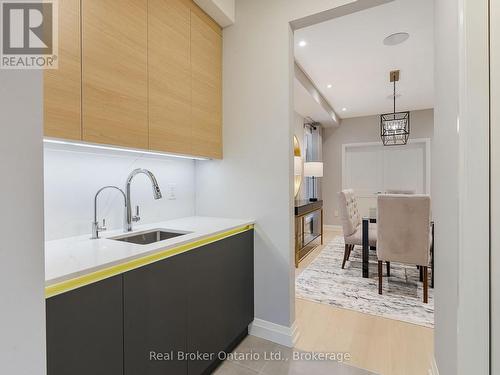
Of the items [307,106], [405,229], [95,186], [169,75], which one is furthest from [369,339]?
[307,106]

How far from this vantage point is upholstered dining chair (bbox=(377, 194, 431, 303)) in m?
2.44

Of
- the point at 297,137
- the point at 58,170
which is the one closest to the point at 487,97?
the point at 58,170

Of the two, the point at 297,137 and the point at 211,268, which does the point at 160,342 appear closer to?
the point at 211,268

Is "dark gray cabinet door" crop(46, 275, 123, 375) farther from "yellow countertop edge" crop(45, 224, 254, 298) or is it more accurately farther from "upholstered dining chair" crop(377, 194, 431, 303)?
"upholstered dining chair" crop(377, 194, 431, 303)

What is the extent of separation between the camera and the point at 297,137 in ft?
16.3

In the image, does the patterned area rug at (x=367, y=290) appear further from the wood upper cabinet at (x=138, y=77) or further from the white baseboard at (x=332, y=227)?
the white baseboard at (x=332, y=227)

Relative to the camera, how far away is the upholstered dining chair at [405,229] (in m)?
2.44

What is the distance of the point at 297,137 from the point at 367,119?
2.17 m

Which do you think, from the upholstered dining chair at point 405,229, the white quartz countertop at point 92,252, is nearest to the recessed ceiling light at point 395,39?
the upholstered dining chair at point 405,229

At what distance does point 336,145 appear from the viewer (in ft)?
20.7

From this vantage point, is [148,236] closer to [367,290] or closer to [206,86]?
[206,86]

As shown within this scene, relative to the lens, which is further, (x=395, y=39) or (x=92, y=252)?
(x=395, y=39)

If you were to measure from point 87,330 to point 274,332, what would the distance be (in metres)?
1.39

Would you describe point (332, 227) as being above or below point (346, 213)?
below
